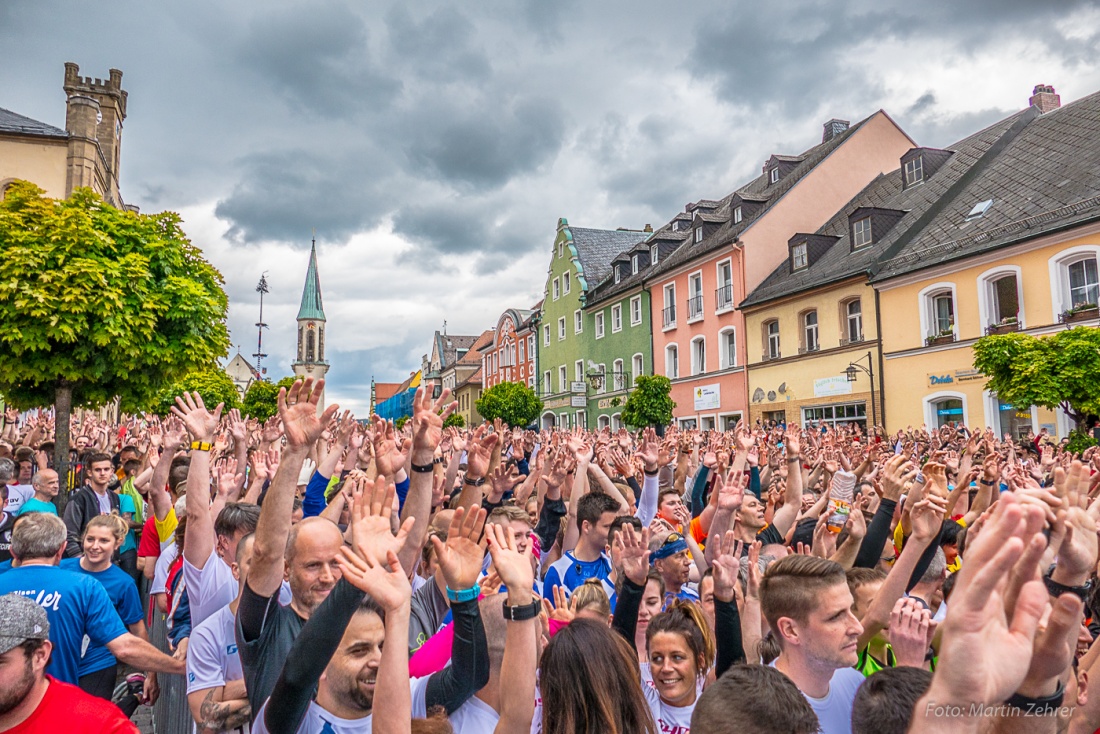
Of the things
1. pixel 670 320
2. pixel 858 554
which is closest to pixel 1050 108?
pixel 670 320

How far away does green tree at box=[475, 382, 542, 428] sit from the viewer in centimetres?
3816

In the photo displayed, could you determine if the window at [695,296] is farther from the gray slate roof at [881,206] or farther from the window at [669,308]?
the gray slate roof at [881,206]

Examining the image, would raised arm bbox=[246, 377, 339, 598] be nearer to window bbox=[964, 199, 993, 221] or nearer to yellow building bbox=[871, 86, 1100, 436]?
yellow building bbox=[871, 86, 1100, 436]

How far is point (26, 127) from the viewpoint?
28.8 metres

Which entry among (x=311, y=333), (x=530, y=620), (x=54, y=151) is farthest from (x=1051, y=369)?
(x=311, y=333)

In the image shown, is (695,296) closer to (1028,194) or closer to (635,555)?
(1028,194)

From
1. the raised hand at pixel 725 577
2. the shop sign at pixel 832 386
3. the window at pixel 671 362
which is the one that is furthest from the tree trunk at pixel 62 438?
the window at pixel 671 362

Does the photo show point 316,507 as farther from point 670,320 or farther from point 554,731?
point 670,320

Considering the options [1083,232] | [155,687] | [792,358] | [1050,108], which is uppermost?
[1050,108]

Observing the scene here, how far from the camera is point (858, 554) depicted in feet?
14.1

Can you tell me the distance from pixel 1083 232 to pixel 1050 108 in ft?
33.8

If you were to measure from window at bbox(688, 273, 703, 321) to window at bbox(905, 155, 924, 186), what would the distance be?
8326 millimetres

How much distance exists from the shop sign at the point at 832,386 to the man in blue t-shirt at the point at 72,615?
21346mm

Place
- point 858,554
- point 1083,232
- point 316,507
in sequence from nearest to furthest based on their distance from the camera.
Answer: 1. point 858,554
2. point 316,507
3. point 1083,232
